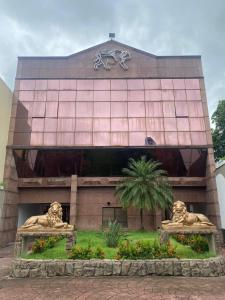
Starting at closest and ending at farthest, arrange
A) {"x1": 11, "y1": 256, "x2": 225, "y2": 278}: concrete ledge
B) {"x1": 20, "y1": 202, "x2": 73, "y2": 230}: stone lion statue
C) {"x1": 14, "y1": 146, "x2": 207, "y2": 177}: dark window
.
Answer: {"x1": 11, "y1": 256, "x2": 225, "y2": 278}: concrete ledge, {"x1": 20, "y1": 202, "x2": 73, "y2": 230}: stone lion statue, {"x1": 14, "y1": 146, "x2": 207, "y2": 177}: dark window

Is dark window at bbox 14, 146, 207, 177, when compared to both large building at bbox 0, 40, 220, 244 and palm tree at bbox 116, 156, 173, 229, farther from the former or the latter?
palm tree at bbox 116, 156, 173, 229

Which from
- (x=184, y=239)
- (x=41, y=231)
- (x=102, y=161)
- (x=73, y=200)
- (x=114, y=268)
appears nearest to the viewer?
(x=114, y=268)

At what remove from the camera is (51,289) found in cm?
946

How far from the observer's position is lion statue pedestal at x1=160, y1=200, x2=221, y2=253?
43.2 ft

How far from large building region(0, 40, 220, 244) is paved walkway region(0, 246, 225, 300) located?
14.5m

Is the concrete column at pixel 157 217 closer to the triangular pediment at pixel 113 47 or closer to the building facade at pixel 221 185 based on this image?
the building facade at pixel 221 185

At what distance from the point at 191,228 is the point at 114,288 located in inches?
231

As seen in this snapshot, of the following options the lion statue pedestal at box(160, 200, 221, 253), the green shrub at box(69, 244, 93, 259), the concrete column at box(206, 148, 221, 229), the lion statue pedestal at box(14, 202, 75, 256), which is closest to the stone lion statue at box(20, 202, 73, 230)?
the lion statue pedestal at box(14, 202, 75, 256)

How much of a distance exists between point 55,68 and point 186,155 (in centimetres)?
1803

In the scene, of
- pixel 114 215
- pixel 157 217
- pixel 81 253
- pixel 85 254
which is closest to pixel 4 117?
pixel 114 215

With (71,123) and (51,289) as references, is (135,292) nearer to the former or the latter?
(51,289)

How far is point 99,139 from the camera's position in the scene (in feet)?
87.6

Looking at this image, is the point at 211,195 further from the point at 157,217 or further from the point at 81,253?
the point at 81,253

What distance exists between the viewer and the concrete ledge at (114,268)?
1138 cm
